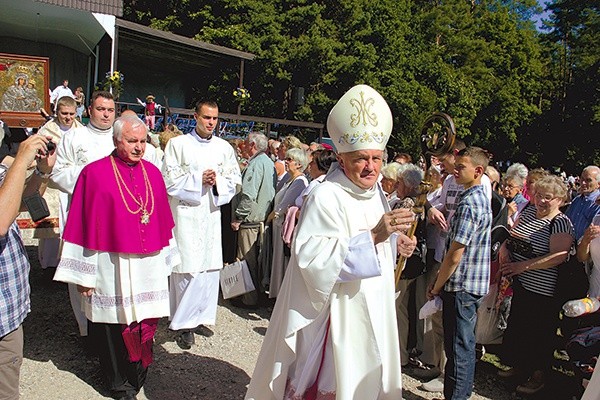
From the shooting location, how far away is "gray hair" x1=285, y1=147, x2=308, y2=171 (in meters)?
5.95

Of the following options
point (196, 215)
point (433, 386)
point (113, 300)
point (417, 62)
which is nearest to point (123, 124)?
point (113, 300)

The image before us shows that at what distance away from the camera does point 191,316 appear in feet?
16.7

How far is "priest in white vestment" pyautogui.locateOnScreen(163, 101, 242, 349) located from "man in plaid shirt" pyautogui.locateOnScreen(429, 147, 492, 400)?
239 cm

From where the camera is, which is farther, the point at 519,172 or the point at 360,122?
the point at 519,172

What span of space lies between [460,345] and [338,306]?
133 centimetres

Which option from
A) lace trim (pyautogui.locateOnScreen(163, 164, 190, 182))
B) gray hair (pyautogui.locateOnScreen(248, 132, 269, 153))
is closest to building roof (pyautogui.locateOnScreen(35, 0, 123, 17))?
gray hair (pyautogui.locateOnScreen(248, 132, 269, 153))

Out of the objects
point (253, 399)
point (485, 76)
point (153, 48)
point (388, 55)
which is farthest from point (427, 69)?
point (253, 399)

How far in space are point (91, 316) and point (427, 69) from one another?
27.6 meters

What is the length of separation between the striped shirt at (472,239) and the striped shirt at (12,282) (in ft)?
8.78

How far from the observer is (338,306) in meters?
2.89

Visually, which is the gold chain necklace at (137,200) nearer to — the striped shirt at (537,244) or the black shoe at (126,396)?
the black shoe at (126,396)

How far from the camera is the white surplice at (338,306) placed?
2748 millimetres

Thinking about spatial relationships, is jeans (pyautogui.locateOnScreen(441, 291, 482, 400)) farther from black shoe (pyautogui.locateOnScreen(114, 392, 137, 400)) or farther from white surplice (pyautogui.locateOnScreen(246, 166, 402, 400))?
black shoe (pyautogui.locateOnScreen(114, 392, 137, 400))

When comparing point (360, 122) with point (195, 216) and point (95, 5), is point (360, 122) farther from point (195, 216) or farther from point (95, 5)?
point (95, 5)
